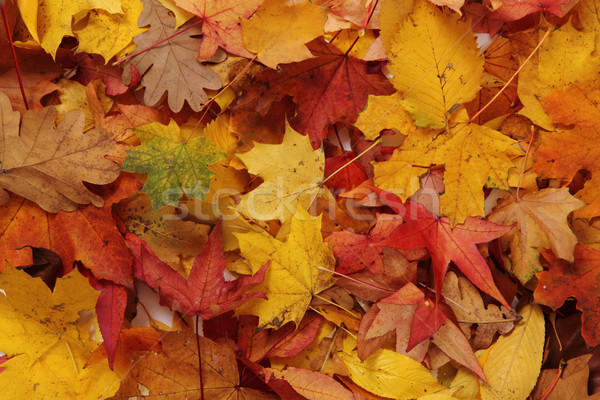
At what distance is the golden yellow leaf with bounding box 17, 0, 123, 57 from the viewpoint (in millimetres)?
900

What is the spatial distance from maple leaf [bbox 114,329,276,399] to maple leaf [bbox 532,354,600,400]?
1.84 feet

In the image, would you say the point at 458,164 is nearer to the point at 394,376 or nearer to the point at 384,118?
the point at 384,118

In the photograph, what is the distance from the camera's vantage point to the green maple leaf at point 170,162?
880mm

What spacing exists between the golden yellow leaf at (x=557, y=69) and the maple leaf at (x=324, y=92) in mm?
271

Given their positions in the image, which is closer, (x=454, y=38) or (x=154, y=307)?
(x=454, y=38)

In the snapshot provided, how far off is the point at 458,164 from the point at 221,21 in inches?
21.8

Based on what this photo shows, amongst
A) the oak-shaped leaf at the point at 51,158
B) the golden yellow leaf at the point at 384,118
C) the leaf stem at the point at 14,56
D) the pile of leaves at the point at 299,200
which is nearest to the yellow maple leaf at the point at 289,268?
the pile of leaves at the point at 299,200

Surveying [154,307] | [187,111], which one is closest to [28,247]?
[154,307]

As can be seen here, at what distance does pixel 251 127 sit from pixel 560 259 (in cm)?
67

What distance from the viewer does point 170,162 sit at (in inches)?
35.0

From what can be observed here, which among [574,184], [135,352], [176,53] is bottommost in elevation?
[135,352]

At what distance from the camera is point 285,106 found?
968mm

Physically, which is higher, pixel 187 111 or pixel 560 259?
pixel 187 111

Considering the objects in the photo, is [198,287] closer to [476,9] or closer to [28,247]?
[28,247]
